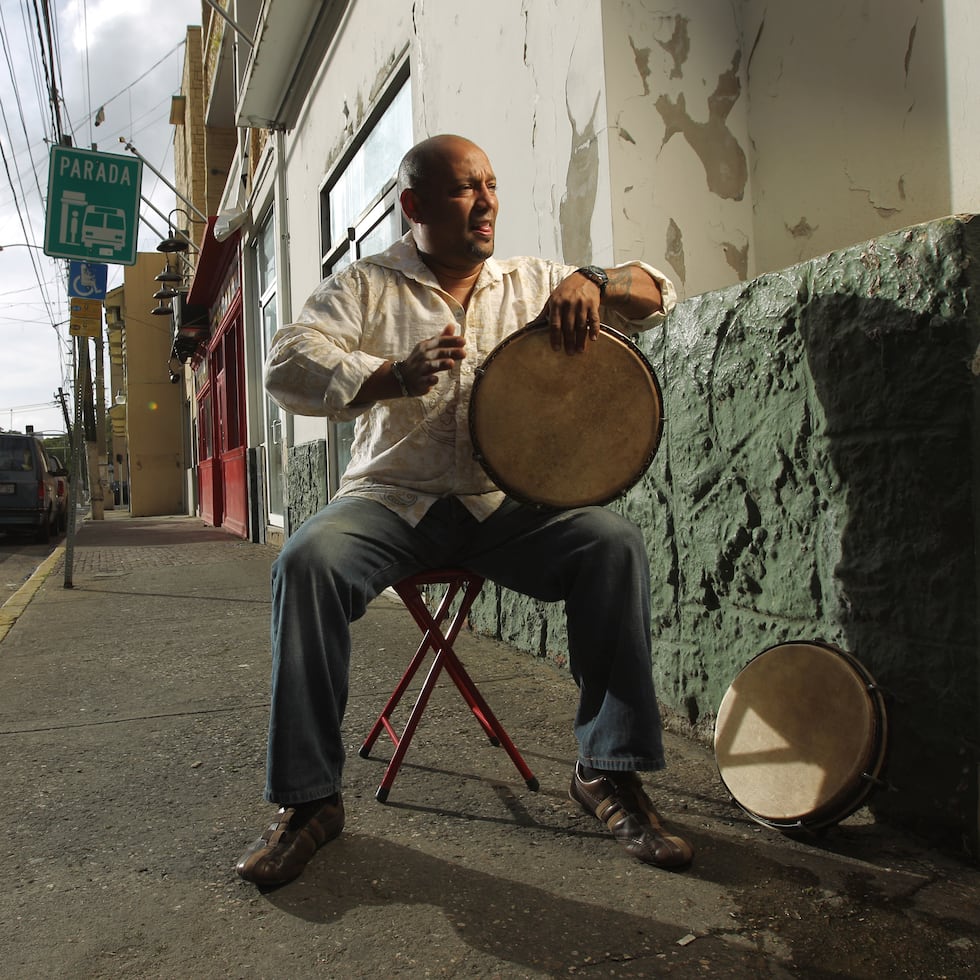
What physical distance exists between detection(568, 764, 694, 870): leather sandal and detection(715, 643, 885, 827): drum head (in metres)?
0.24

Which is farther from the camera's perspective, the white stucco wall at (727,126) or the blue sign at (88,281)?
the blue sign at (88,281)

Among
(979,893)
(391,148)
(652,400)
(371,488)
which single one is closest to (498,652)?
(371,488)

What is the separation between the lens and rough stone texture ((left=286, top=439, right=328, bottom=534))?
A: 7299 mm

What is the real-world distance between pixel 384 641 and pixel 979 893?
304 centimetres

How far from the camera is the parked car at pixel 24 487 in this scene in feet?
45.4

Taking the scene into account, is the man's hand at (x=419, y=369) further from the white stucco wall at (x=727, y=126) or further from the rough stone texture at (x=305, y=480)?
the rough stone texture at (x=305, y=480)

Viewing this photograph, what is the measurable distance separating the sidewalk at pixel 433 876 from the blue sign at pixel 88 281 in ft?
17.8

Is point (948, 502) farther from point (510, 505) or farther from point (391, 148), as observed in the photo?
point (391, 148)

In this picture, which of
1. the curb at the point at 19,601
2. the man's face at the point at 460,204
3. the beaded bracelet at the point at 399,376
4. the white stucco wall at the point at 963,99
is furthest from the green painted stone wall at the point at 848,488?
the curb at the point at 19,601

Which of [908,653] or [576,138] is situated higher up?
[576,138]

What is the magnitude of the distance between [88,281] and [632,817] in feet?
24.2

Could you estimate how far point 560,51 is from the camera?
3.33 m

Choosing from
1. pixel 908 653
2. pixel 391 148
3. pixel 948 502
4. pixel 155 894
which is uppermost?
pixel 391 148

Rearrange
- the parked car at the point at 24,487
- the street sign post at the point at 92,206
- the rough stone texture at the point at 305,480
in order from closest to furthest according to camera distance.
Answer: the street sign post at the point at 92,206, the rough stone texture at the point at 305,480, the parked car at the point at 24,487
